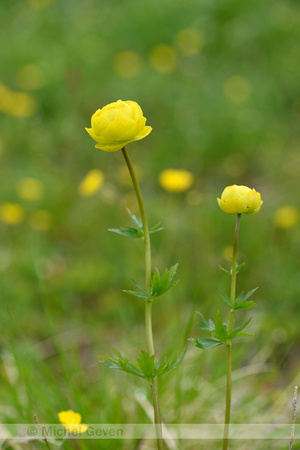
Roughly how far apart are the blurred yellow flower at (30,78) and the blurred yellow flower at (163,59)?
30.1 inches

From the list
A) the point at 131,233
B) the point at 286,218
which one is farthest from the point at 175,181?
the point at 131,233

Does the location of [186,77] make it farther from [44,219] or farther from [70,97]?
[44,219]

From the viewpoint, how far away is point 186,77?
3.45 m

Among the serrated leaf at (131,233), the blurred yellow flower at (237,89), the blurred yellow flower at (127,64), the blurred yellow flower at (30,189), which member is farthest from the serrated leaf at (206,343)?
the blurred yellow flower at (127,64)

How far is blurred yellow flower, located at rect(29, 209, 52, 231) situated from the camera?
7.60ft

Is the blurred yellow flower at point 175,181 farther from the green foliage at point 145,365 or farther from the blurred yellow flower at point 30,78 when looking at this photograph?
the blurred yellow flower at point 30,78

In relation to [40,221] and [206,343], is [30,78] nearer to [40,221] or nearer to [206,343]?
[40,221]

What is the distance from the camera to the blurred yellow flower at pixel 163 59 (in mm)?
3469

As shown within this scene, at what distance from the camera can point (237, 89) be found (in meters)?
3.21

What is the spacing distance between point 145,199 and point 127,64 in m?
1.36

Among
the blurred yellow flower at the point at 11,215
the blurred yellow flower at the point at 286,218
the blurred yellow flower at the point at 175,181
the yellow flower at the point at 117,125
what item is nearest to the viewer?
the yellow flower at the point at 117,125

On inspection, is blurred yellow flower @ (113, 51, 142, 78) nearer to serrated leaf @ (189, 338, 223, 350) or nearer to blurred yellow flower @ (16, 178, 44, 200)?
blurred yellow flower @ (16, 178, 44, 200)

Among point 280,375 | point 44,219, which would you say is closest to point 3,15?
point 44,219

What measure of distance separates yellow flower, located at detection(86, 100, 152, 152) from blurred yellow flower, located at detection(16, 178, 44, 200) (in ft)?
5.69
